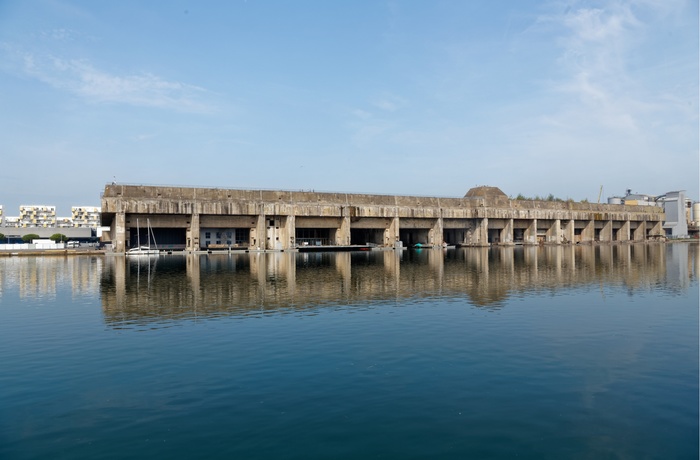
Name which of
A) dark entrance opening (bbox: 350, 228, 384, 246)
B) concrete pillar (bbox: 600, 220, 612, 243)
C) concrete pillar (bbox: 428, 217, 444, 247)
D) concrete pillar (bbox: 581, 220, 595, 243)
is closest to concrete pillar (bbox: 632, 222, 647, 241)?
concrete pillar (bbox: 600, 220, 612, 243)

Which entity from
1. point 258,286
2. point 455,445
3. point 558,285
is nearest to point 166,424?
point 455,445

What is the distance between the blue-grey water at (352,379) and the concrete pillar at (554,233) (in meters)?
88.3

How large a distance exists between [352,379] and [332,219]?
241 ft

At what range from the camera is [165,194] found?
71875 millimetres

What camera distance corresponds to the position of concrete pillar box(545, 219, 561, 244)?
10605 centimetres

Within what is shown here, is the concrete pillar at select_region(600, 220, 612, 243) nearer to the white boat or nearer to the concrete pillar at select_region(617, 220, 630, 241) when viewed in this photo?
the concrete pillar at select_region(617, 220, 630, 241)

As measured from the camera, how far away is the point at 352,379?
36.3ft

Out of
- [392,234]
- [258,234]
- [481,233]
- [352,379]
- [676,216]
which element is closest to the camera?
[352,379]

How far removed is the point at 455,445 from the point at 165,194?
70.8m

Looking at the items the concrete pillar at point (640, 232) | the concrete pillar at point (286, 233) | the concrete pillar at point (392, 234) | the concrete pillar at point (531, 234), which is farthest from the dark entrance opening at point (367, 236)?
the concrete pillar at point (640, 232)

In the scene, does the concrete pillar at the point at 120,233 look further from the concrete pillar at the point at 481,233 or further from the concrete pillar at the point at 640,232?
the concrete pillar at the point at 640,232

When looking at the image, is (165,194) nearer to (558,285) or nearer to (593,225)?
(558,285)

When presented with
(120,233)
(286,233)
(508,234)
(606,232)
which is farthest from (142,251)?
(606,232)

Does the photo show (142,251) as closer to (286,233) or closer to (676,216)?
(286,233)
